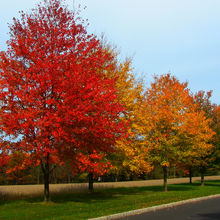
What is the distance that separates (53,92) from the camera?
1434 cm

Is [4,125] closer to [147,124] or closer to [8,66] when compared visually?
[8,66]

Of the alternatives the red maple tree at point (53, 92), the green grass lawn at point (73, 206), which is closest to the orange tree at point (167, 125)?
the green grass lawn at point (73, 206)

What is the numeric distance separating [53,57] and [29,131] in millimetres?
3760

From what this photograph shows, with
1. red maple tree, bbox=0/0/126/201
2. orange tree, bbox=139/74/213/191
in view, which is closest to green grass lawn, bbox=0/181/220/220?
red maple tree, bbox=0/0/126/201

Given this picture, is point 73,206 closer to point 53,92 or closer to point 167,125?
point 53,92

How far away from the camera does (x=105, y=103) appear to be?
1427 centimetres

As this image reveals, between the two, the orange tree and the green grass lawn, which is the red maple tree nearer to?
the green grass lawn

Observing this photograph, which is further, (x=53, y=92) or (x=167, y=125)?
(x=167, y=125)

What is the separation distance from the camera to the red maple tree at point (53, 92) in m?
13.0

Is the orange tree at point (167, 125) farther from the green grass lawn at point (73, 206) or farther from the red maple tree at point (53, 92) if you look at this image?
the red maple tree at point (53, 92)

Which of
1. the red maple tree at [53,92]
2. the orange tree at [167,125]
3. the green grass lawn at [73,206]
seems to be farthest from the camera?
the orange tree at [167,125]

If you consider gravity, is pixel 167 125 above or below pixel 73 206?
above

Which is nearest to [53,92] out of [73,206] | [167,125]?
[73,206]

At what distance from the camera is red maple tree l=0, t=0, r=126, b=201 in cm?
1301
